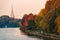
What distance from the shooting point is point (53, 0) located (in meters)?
2.63

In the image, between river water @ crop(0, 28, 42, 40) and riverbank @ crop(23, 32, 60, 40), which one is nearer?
riverbank @ crop(23, 32, 60, 40)

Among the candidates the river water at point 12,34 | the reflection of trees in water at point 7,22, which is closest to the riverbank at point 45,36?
the river water at point 12,34

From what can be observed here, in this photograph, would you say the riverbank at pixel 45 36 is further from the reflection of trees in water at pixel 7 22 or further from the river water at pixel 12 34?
the reflection of trees in water at pixel 7 22

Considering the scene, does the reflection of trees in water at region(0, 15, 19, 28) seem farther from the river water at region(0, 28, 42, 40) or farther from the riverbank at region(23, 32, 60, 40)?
the riverbank at region(23, 32, 60, 40)

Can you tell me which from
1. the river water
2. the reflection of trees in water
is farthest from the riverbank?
the reflection of trees in water

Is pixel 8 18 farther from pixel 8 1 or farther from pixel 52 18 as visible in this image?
pixel 52 18

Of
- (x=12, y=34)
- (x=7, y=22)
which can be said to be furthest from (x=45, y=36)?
(x=7, y=22)

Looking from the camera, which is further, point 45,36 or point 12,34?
point 12,34

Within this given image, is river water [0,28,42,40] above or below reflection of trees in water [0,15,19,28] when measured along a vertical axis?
below

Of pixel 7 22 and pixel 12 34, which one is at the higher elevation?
pixel 7 22

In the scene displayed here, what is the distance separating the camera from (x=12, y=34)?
2.89 metres

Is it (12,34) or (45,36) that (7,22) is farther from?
(45,36)

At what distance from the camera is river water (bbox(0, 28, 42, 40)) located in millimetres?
2789

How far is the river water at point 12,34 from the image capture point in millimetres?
2789
